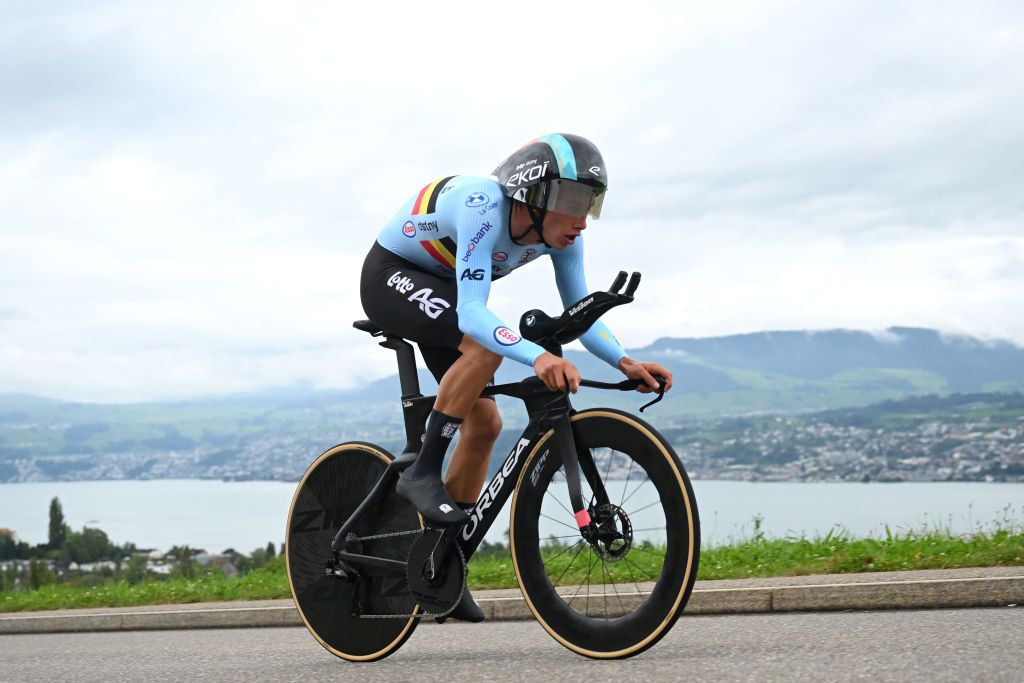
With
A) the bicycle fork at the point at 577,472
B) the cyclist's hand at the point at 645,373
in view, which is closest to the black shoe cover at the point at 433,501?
the bicycle fork at the point at 577,472

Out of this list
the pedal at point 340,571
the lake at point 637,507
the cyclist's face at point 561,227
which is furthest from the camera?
the lake at point 637,507

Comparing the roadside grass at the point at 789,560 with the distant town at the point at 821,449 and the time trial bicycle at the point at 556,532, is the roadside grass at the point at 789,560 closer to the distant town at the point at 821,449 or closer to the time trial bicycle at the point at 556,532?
the time trial bicycle at the point at 556,532

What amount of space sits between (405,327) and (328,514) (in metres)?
1.25

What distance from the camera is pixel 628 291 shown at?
12.8 feet

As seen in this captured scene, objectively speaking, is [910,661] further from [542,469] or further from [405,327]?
[405,327]

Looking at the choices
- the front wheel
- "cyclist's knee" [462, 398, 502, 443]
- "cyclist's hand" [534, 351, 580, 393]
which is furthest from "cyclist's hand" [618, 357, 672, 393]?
"cyclist's knee" [462, 398, 502, 443]

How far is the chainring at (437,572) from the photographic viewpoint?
431 centimetres

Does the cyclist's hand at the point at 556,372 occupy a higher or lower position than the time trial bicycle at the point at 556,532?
higher

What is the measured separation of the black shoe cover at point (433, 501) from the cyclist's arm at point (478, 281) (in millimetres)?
728

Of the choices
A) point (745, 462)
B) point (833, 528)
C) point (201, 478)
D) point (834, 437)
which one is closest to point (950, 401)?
point (834, 437)

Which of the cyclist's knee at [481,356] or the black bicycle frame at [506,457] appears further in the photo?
the cyclist's knee at [481,356]

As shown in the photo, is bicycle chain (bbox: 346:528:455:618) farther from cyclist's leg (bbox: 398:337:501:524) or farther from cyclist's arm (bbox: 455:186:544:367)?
cyclist's arm (bbox: 455:186:544:367)

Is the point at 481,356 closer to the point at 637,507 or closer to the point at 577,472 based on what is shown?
the point at 577,472

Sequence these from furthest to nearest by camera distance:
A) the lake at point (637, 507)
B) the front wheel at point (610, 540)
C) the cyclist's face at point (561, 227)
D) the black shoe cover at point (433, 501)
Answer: the lake at point (637, 507), the black shoe cover at point (433, 501), the cyclist's face at point (561, 227), the front wheel at point (610, 540)
